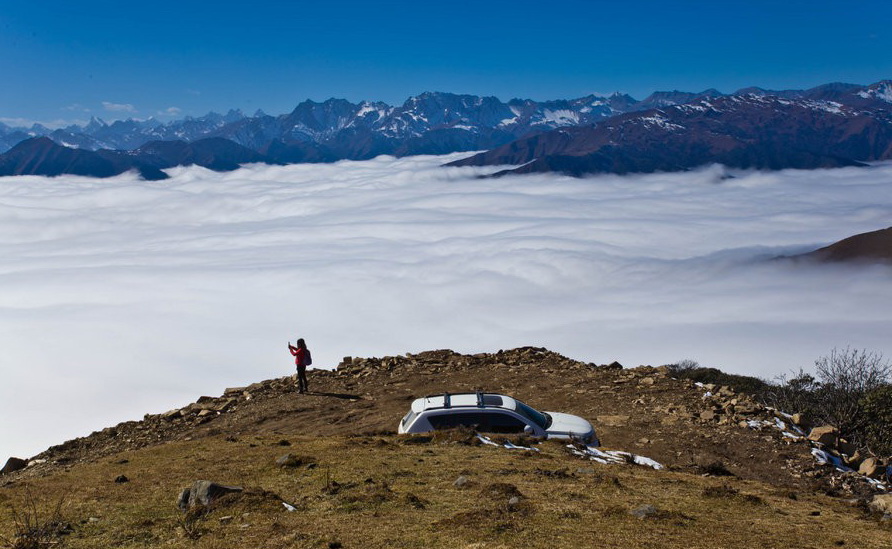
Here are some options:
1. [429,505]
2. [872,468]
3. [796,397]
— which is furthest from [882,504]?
[796,397]

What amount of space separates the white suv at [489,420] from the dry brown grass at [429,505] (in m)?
1.50

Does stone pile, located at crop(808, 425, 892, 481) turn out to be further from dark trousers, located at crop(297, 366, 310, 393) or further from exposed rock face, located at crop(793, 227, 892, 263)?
exposed rock face, located at crop(793, 227, 892, 263)

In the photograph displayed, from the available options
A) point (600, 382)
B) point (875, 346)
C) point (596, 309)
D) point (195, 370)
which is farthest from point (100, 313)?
point (875, 346)

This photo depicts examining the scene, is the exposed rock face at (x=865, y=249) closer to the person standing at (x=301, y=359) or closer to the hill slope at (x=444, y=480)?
the hill slope at (x=444, y=480)

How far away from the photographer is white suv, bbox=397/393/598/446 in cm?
1753

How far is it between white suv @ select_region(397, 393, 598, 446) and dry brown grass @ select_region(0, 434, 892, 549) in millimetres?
1496

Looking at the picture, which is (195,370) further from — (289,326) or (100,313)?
(100,313)

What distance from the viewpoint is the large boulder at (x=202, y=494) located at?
1091 cm

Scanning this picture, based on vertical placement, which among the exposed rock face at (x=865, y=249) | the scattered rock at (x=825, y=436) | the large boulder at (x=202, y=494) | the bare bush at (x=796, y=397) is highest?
the large boulder at (x=202, y=494)

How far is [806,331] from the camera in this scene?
129375 millimetres

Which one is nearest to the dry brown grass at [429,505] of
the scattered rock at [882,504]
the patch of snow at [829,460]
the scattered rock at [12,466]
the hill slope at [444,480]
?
the hill slope at [444,480]

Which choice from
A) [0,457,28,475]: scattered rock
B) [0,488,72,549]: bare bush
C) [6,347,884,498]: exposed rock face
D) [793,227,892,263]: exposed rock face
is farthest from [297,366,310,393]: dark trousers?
[793,227,892,263]: exposed rock face

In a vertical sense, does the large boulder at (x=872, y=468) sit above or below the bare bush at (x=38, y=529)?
below

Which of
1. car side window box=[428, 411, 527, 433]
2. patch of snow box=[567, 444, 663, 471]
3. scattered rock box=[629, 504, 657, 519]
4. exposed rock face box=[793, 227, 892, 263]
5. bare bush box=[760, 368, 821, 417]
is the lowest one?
exposed rock face box=[793, 227, 892, 263]
